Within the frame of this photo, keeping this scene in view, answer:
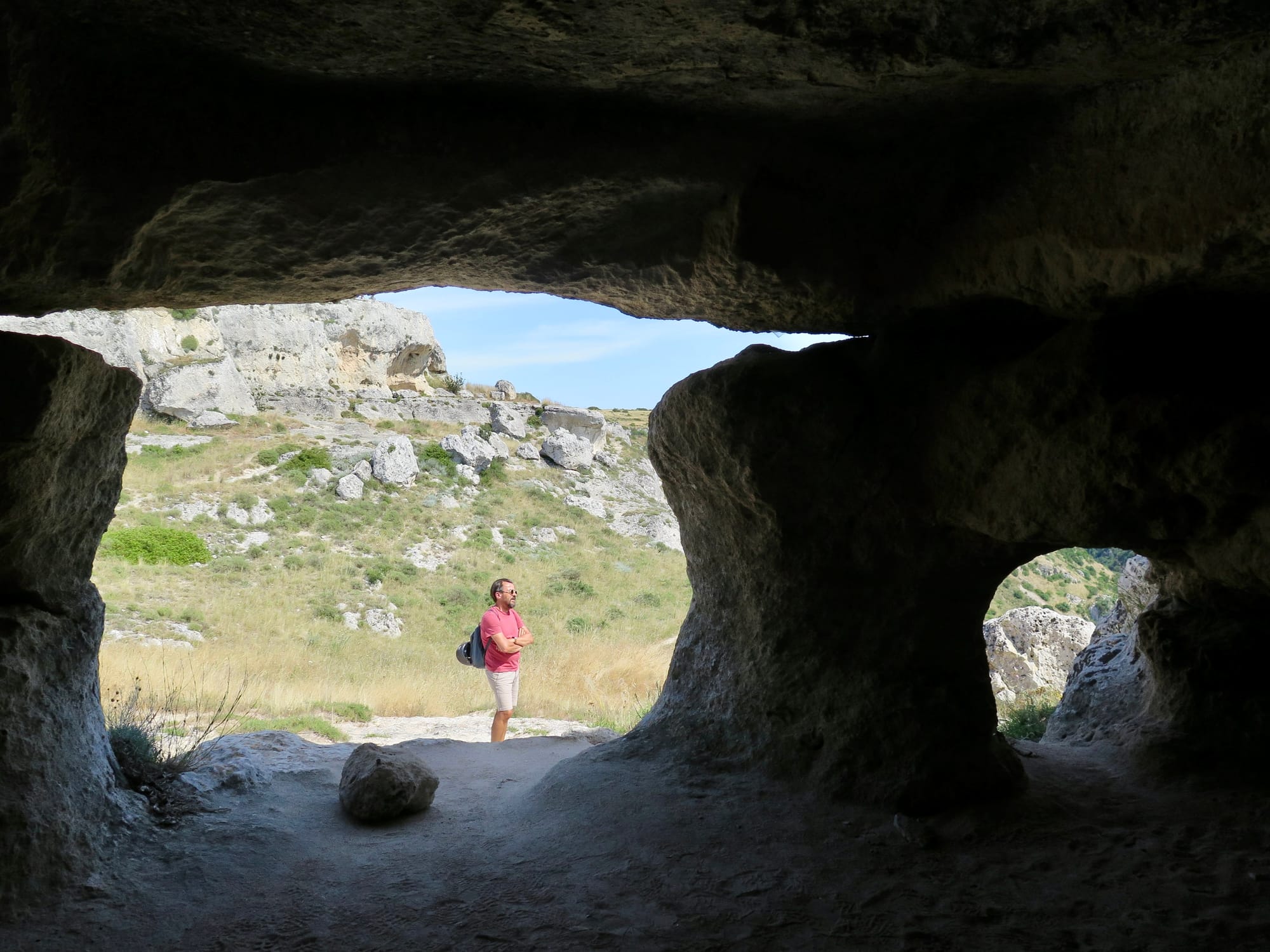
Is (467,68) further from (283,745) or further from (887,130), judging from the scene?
(283,745)

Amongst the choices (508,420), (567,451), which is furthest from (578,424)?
(508,420)

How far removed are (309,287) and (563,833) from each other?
2.73 meters

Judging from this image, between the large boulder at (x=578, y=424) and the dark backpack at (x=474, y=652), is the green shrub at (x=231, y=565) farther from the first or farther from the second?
the large boulder at (x=578, y=424)

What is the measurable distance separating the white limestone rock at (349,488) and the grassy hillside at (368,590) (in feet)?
0.69

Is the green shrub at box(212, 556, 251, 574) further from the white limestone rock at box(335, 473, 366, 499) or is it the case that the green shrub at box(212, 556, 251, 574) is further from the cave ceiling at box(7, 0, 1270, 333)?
the cave ceiling at box(7, 0, 1270, 333)

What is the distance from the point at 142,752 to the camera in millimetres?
4789

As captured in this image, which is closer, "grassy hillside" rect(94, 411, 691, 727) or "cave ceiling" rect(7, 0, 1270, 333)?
"cave ceiling" rect(7, 0, 1270, 333)

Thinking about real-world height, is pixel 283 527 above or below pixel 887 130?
below

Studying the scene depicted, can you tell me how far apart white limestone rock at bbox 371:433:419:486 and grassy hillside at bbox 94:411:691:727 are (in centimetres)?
49

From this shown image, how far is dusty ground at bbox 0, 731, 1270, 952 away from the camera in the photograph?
9.78 ft

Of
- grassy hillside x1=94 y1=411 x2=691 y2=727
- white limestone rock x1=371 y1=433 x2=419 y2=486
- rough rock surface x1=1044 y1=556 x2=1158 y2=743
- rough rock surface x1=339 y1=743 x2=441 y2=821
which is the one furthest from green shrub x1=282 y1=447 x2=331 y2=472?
rough rock surface x1=1044 y1=556 x2=1158 y2=743

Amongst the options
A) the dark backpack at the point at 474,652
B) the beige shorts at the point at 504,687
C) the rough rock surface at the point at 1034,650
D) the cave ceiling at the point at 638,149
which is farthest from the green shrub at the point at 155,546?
the cave ceiling at the point at 638,149

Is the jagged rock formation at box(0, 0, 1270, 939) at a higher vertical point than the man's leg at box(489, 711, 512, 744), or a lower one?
higher

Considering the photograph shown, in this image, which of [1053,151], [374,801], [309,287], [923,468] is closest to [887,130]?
[1053,151]
